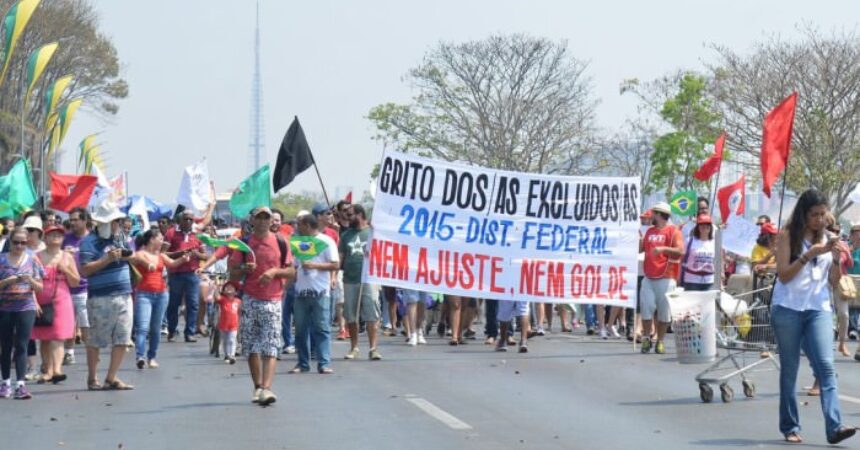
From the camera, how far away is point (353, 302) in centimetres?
1916

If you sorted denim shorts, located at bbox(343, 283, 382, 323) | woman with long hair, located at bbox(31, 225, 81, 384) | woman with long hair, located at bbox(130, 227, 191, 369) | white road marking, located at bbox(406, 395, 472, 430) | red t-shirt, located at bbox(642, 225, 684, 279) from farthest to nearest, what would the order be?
red t-shirt, located at bbox(642, 225, 684, 279) → denim shorts, located at bbox(343, 283, 382, 323) → woman with long hair, located at bbox(130, 227, 191, 369) → woman with long hair, located at bbox(31, 225, 81, 384) → white road marking, located at bbox(406, 395, 472, 430)

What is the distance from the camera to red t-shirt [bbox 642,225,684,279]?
1995 centimetres

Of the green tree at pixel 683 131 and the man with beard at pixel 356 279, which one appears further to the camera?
the green tree at pixel 683 131

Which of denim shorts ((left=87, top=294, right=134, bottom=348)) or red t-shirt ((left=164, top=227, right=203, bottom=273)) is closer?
denim shorts ((left=87, top=294, right=134, bottom=348))

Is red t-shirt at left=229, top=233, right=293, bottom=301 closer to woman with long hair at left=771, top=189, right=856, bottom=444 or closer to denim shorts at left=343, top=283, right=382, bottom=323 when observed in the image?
woman with long hair at left=771, top=189, right=856, bottom=444

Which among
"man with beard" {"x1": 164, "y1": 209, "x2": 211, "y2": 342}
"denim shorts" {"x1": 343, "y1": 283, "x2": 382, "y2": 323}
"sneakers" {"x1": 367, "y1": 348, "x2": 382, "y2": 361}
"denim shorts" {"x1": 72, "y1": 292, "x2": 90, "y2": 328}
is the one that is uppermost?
"man with beard" {"x1": 164, "y1": 209, "x2": 211, "y2": 342}

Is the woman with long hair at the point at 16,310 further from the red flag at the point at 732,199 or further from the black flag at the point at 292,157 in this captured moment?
the red flag at the point at 732,199

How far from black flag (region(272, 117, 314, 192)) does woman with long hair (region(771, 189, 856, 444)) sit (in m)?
10.9

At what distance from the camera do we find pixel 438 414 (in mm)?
12984

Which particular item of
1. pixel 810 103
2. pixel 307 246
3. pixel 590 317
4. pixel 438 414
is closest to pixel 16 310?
pixel 307 246

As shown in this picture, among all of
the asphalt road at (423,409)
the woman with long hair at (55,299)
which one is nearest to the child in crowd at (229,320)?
the asphalt road at (423,409)

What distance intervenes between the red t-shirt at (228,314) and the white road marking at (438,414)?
503cm

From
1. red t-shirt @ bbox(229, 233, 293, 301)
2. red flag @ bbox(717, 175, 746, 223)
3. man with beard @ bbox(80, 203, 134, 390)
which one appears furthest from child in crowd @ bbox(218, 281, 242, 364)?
red flag @ bbox(717, 175, 746, 223)

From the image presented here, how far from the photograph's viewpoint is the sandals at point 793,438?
1094 centimetres
